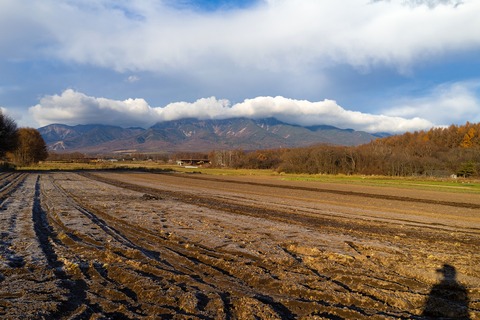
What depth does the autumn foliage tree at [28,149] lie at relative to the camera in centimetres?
9600

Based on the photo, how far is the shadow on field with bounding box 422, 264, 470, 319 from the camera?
5593 millimetres

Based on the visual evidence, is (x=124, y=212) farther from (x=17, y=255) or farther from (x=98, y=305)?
(x=98, y=305)

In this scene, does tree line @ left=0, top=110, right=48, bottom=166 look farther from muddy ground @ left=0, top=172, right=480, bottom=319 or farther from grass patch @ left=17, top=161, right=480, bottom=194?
muddy ground @ left=0, top=172, right=480, bottom=319

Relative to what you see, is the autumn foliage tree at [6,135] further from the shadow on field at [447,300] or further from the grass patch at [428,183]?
the shadow on field at [447,300]

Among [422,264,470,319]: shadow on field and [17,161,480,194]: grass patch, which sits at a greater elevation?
[422,264,470,319]: shadow on field

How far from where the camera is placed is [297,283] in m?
6.81

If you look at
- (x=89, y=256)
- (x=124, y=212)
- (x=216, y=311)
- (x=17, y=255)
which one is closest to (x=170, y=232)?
(x=89, y=256)

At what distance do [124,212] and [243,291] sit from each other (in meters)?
11.0

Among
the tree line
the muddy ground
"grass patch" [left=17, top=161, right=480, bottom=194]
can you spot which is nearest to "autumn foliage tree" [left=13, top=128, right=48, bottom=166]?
the tree line

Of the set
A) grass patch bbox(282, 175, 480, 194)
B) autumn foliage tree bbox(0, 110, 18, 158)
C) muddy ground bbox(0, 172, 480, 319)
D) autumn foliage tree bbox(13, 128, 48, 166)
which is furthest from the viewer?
autumn foliage tree bbox(13, 128, 48, 166)

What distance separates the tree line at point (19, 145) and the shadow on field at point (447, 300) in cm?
8536

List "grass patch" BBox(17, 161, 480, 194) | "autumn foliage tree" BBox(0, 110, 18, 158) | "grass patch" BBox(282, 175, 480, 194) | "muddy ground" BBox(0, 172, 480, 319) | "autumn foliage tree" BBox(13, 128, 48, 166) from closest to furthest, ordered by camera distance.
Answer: "muddy ground" BBox(0, 172, 480, 319)
"grass patch" BBox(282, 175, 480, 194)
"grass patch" BBox(17, 161, 480, 194)
"autumn foliage tree" BBox(0, 110, 18, 158)
"autumn foliage tree" BBox(13, 128, 48, 166)

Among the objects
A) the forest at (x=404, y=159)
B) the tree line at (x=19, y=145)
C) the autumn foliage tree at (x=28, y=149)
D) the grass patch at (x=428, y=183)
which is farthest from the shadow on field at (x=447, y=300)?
the autumn foliage tree at (x=28, y=149)

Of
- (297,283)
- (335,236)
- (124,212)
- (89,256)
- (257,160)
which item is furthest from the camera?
(257,160)
